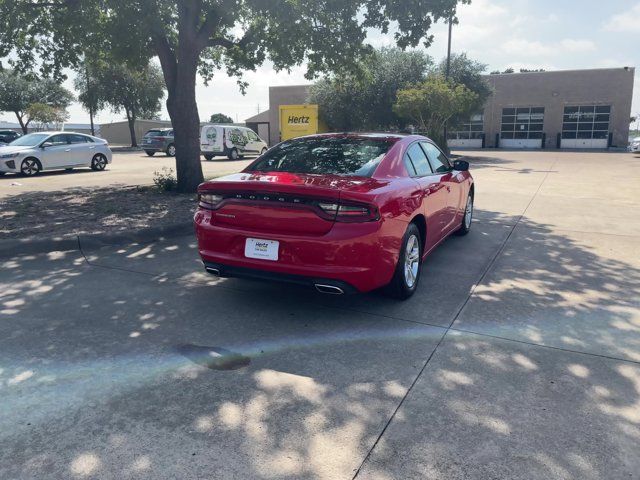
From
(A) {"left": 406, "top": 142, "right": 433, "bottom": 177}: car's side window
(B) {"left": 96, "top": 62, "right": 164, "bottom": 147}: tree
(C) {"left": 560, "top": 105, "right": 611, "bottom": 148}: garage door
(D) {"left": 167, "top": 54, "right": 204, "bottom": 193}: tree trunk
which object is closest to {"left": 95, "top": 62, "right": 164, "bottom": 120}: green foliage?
(B) {"left": 96, "top": 62, "right": 164, "bottom": 147}: tree

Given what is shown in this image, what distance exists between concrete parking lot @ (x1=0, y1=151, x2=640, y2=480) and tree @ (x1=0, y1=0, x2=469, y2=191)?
17.7 ft

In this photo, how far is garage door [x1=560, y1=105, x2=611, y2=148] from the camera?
135 feet

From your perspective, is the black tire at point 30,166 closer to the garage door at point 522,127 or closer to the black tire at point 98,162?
the black tire at point 98,162

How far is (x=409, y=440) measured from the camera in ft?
8.55

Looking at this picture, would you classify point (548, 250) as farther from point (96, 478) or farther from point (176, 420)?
point (96, 478)

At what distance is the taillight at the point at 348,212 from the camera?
3.93 m

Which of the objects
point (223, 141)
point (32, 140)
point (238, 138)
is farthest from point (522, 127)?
point (32, 140)

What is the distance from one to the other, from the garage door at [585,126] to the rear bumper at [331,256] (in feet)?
143

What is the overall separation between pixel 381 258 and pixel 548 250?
3.51 m

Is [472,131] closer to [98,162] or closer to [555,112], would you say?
[555,112]

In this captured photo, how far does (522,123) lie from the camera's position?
144 ft

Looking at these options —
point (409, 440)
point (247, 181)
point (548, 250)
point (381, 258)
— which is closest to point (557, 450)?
point (409, 440)

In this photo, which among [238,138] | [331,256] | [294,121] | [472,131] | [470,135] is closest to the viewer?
[331,256]

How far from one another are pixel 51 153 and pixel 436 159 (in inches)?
588
